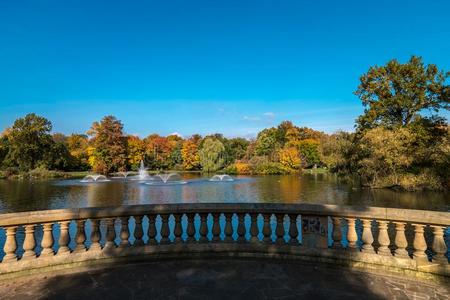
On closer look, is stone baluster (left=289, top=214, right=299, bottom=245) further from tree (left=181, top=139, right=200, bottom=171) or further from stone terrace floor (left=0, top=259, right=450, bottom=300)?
tree (left=181, top=139, right=200, bottom=171)

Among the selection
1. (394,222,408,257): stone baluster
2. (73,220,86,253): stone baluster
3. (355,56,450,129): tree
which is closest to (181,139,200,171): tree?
(355,56,450,129): tree

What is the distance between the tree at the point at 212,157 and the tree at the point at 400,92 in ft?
125

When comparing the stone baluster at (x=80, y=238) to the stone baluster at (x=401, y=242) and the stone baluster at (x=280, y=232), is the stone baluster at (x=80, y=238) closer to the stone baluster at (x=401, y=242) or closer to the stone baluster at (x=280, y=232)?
the stone baluster at (x=280, y=232)

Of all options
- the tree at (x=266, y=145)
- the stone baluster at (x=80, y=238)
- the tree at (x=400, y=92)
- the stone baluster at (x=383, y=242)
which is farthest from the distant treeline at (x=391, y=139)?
the tree at (x=266, y=145)

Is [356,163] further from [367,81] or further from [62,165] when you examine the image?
[62,165]

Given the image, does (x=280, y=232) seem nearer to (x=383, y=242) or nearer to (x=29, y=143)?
(x=383, y=242)

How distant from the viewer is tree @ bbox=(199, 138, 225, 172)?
62.2 metres

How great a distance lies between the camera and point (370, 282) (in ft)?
11.8

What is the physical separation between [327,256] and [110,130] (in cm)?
5743

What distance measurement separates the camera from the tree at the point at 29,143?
4912 centimetres

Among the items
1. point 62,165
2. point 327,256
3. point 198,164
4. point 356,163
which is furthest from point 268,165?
point 327,256

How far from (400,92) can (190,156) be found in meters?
50.7

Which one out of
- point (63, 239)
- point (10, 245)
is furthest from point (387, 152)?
point (10, 245)

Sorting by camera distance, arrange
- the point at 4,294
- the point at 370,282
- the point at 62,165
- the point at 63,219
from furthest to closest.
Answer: the point at 62,165
the point at 63,219
the point at 370,282
the point at 4,294
